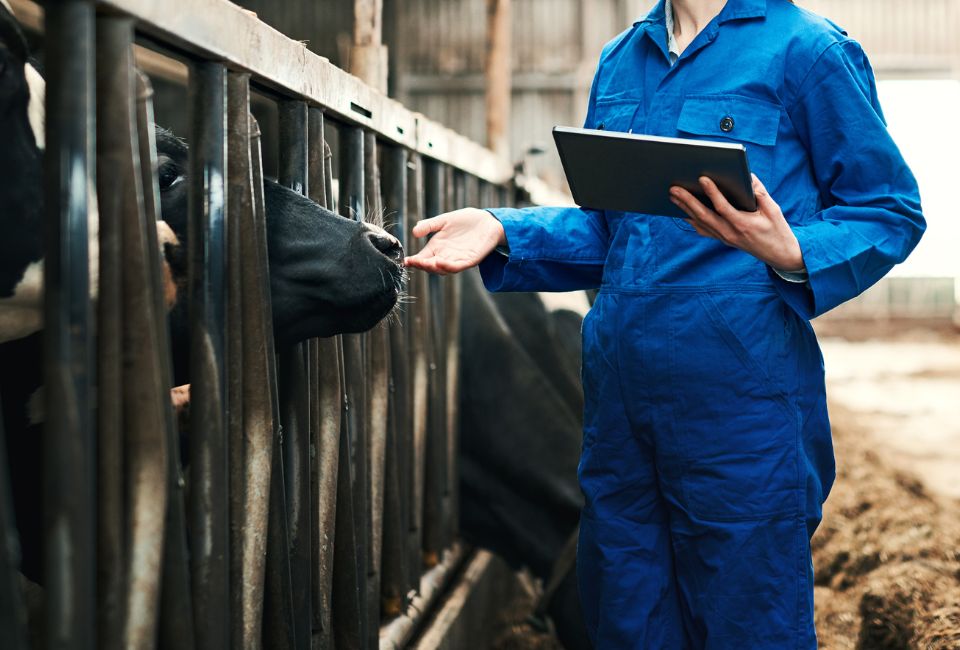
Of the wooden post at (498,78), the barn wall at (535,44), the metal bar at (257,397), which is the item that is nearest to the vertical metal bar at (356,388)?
the metal bar at (257,397)

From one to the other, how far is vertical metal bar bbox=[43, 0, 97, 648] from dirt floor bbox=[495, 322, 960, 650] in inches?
69.7

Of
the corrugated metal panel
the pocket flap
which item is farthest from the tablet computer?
the corrugated metal panel

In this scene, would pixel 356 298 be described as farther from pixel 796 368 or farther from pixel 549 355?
pixel 549 355

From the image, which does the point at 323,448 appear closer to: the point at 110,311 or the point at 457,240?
the point at 457,240

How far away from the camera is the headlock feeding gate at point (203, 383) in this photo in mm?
984

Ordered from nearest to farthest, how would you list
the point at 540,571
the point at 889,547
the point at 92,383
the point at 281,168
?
the point at 92,383 → the point at 281,168 → the point at 540,571 → the point at 889,547

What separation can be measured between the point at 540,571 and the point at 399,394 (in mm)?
716

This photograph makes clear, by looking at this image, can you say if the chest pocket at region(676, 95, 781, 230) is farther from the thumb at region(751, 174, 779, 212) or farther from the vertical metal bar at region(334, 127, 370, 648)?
the vertical metal bar at region(334, 127, 370, 648)

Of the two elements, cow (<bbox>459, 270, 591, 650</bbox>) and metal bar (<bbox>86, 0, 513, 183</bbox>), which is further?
cow (<bbox>459, 270, 591, 650</bbox>)

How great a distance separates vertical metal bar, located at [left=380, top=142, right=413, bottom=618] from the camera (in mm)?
2270

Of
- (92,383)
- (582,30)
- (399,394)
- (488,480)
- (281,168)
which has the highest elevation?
(582,30)

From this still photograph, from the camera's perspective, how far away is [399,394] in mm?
2355

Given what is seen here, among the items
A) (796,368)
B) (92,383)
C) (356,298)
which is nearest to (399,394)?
(356,298)

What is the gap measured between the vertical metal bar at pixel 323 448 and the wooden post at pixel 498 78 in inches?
156
